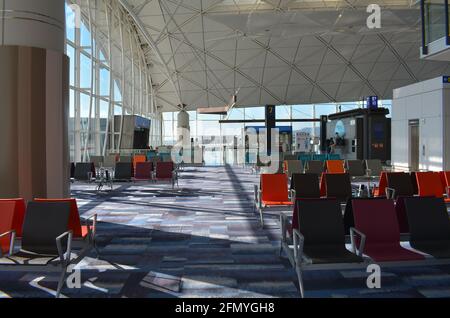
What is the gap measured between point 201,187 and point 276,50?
24.5 meters

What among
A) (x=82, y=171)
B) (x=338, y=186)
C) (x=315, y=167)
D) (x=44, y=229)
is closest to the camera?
(x=44, y=229)

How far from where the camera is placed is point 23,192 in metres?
6.76

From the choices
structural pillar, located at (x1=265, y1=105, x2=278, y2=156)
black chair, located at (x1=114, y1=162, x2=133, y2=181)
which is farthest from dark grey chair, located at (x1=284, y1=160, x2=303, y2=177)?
structural pillar, located at (x1=265, y1=105, x2=278, y2=156)

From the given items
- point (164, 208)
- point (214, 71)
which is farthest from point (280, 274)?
point (214, 71)

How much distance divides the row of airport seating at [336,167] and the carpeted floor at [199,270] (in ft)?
12.9

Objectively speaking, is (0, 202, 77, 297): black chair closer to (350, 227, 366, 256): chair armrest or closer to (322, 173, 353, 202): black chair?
(350, 227, 366, 256): chair armrest

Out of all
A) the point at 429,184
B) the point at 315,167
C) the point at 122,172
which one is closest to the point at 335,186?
the point at 429,184

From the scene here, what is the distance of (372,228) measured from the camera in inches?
215

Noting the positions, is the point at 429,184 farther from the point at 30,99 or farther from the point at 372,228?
the point at 30,99

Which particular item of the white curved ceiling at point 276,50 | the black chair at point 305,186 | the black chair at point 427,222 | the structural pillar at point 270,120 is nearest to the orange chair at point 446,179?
the black chair at point 305,186

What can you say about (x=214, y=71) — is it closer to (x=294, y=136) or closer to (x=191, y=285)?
(x=294, y=136)

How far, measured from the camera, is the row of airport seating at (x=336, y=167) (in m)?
13.2

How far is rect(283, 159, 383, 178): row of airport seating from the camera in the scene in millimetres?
13211

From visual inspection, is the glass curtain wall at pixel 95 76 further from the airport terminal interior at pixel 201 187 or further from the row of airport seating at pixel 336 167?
the row of airport seating at pixel 336 167
